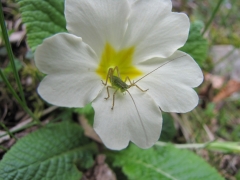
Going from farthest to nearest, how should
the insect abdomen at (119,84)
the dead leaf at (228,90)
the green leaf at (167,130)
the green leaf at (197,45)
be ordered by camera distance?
the dead leaf at (228,90), the green leaf at (167,130), the green leaf at (197,45), the insect abdomen at (119,84)

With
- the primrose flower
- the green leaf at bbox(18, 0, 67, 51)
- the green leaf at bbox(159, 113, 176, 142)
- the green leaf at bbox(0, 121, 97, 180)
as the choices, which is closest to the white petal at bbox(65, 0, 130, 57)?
the primrose flower

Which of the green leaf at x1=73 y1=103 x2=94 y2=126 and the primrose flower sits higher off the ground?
the primrose flower

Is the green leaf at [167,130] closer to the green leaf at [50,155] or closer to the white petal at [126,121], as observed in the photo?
the green leaf at [50,155]

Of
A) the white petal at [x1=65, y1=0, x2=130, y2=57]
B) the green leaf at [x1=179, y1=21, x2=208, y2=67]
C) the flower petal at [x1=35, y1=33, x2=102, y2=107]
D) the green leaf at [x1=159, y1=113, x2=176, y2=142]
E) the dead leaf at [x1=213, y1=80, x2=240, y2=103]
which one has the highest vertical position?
the white petal at [x1=65, y1=0, x2=130, y2=57]

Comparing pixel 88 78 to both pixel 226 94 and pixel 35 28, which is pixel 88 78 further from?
pixel 226 94

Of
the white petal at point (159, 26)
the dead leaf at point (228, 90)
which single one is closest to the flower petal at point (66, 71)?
the white petal at point (159, 26)

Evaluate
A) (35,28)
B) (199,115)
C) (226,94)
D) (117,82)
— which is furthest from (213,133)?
(35,28)

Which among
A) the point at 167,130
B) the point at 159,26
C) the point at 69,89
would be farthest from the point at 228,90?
the point at 69,89

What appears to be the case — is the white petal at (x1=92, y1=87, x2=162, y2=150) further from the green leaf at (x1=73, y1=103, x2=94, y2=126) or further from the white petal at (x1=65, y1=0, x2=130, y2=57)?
the green leaf at (x1=73, y1=103, x2=94, y2=126)
